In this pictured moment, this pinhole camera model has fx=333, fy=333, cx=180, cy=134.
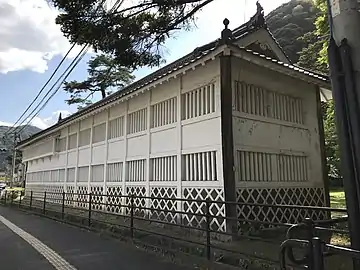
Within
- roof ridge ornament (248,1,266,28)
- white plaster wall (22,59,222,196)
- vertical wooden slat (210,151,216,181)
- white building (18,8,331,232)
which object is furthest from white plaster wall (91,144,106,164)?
roof ridge ornament (248,1,266,28)

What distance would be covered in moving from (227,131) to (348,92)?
584 centimetres

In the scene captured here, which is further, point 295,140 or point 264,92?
point 295,140

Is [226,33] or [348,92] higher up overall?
[226,33]

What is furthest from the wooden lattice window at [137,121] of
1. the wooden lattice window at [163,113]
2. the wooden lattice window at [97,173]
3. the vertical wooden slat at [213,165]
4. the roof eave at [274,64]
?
the roof eave at [274,64]

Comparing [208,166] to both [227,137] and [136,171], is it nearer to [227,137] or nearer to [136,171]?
[227,137]

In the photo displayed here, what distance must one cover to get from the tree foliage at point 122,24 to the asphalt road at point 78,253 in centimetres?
435

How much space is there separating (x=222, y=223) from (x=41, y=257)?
157 inches

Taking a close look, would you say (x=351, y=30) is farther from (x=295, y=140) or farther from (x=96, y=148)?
(x=96, y=148)

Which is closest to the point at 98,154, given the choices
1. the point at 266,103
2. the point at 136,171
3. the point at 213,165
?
the point at 136,171

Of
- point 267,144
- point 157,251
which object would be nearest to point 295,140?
point 267,144

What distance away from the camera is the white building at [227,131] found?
26.9 feet

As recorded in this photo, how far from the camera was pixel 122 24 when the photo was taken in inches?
300

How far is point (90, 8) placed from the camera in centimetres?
724

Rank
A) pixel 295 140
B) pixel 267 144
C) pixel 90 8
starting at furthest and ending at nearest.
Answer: pixel 295 140 → pixel 267 144 → pixel 90 8
